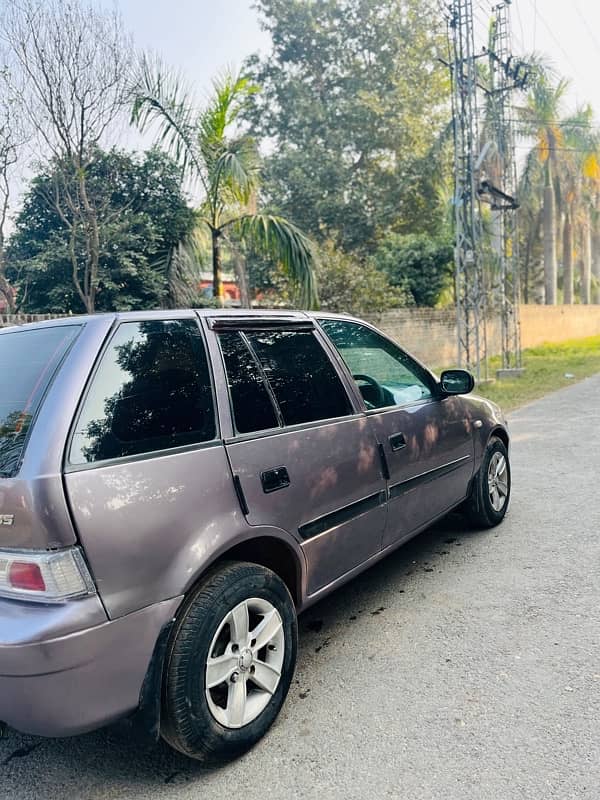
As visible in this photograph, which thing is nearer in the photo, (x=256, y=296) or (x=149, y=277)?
(x=149, y=277)

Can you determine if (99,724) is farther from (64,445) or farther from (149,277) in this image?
(149,277)

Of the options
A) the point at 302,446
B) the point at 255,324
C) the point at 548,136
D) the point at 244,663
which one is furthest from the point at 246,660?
the point at 548,136

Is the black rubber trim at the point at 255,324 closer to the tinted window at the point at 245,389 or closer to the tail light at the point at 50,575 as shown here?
the tinted window at the point at 245,389

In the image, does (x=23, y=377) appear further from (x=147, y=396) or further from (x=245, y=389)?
(x=245, y=389)

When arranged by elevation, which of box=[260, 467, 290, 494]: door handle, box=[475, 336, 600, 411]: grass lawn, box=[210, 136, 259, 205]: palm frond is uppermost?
box=[210, 136, 259, 205]: palm frond

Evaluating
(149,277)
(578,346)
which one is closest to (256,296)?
(149,277)

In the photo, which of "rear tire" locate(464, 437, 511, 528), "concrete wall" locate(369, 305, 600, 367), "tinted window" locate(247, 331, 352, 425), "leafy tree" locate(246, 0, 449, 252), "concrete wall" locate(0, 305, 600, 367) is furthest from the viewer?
"leafy tree" locate(246, 0, 449, 252)

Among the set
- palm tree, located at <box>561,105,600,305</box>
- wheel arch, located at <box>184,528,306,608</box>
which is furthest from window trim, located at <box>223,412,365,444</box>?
palm tree, located at <box>561,105,600,305</box>

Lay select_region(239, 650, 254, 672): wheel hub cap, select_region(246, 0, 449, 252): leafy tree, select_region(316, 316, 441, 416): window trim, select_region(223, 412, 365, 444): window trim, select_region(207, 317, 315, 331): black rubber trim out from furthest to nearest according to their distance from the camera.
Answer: select_region(246, 0, 449, 252): leafy tree
select_region(316, 316, 441, 416): window trim
select_region(207, 317, 315, 331): black rubber trim
select_region(223, 412, 365, 444): window trim
select_region(239, 650, 254, 672): wheel hub cap

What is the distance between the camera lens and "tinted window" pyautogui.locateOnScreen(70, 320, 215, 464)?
2213 millimetres

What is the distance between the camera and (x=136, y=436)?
230cm

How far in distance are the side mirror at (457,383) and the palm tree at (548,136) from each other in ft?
83.3

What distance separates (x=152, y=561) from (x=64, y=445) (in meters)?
0.48

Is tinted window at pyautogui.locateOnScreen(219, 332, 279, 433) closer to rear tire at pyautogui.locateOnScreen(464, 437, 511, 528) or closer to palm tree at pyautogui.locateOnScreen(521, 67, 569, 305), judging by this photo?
rear tire at pyautogui.locateOnScreen(464, 437, 511, 528)
